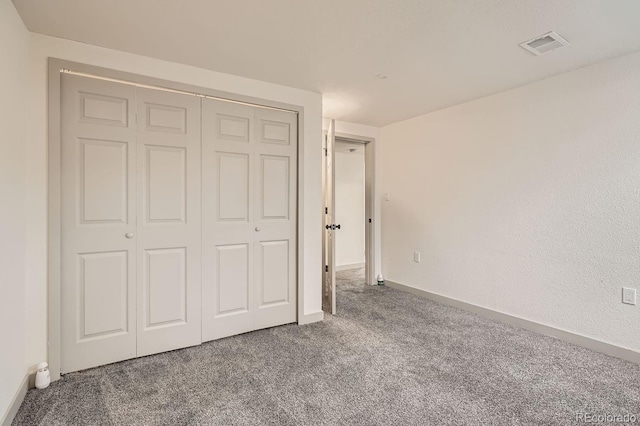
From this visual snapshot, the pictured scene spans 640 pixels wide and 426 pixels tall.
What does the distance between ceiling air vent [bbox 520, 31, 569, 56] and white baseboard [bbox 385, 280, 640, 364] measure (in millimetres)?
2317

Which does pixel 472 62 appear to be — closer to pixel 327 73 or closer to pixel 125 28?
pixel 327 73

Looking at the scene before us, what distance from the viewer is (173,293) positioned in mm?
2477

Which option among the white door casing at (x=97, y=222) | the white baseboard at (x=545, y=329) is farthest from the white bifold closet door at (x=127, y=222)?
the white baseboard at (x=545, y=329)

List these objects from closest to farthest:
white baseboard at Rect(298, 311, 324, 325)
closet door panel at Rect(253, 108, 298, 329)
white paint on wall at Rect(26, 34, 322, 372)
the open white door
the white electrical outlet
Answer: white paint on wall at Rect(26, 34, 322, 372) → the white electrical outlet → closet door panel at Rect(253, 108, 298, 329) → white baseboard at Rect(298, 311, 324, 325) → the open white door

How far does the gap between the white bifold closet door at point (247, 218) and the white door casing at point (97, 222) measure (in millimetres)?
546

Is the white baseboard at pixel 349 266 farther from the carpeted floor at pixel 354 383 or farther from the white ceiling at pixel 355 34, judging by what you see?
the white ceiling at pixel 355 34

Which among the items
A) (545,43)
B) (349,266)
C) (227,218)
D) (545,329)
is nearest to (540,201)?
(545,329)

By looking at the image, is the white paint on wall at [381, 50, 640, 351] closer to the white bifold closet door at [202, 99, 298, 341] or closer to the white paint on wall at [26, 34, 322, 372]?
the white bifold closet door at [202, 99, 298, 341]

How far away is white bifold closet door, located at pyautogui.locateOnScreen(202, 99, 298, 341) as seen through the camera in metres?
2.63

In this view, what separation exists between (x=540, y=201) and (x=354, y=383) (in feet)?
7.73

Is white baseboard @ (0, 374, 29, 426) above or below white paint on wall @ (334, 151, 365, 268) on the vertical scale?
below

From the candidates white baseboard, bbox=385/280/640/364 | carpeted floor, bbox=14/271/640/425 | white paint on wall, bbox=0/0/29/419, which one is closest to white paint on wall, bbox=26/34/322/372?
white paint on wall, bbox=0/0/29/419

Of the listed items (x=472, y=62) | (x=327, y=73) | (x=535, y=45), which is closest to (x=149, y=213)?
(x=327, y=73)

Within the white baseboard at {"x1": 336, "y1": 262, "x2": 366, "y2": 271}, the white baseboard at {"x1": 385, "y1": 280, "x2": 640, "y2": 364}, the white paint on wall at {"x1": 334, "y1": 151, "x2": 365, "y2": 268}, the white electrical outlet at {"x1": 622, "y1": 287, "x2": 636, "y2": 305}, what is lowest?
the white baseboard at {"x1": 385, "y1": 280, "x2": 640, "y2": 364}
